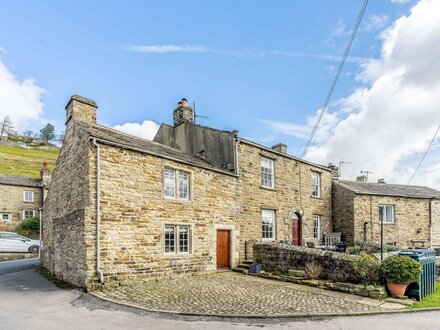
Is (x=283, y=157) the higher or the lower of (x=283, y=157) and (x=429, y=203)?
the higher

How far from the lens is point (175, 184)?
45.9ft

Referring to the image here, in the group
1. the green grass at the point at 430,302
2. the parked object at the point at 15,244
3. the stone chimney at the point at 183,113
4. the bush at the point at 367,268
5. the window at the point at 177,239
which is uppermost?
the stone chimney at the point at 183,113

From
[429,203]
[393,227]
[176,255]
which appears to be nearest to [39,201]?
[176,255]

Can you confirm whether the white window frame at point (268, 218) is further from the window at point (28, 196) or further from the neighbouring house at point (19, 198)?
the window at point (28, 196)

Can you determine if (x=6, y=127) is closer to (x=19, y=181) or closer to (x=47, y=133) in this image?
(x=47, y=133)

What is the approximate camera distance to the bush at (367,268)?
432 inches

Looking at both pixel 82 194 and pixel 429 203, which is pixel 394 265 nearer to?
pixel 82 194

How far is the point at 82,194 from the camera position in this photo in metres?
11.6

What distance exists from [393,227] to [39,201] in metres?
37.9

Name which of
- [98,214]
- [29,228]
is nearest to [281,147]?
[98,214]

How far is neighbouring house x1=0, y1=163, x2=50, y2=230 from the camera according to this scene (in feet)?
113

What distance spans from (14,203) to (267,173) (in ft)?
103

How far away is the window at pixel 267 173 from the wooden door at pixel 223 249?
14.0ft

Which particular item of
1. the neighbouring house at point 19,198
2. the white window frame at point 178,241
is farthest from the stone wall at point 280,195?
the neighbouring house at point 19,198
